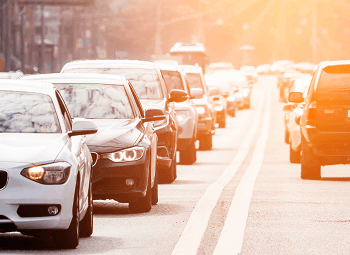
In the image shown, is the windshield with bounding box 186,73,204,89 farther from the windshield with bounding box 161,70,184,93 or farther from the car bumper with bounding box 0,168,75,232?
the car bumper with bounding box 0,168,75,232

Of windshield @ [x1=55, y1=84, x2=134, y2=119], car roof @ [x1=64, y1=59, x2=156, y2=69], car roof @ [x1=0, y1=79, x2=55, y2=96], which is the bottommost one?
windshield @ [x1=55, y1=84, x2=134, y2=119]

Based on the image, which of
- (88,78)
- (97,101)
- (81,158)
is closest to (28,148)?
(81,158)

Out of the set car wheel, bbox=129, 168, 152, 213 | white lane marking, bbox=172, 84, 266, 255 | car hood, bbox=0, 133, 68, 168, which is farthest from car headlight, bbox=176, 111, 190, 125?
→ car hood, bbox=0, 133, 68, 168

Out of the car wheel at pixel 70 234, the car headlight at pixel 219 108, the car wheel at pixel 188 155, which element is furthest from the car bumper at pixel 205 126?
the car wheel at pixel 70 234

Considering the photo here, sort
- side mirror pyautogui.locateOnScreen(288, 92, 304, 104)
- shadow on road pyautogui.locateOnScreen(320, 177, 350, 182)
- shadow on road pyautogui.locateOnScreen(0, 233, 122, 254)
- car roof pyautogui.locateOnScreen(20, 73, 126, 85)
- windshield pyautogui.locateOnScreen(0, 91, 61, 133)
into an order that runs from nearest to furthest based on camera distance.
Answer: shadow on road pyautogui.locateOnScreen(0, 233, 122, 254) < windshield pyautogui.locateOnScreen(0, 91, 61, 133) < car roof pyautogui.locateOnScreen(20, 73, 126, 85) < shadow on road pyautogui.locateOnScreen(320, 177, 350, 182) < side mirror pyautogui.locateOnScreen(288, 92, 304, 104)

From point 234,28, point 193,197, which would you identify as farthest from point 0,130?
point 234,28

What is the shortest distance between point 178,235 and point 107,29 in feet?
401

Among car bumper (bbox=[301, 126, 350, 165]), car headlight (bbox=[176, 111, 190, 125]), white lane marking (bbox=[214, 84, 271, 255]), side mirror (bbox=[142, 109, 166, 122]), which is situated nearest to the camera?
white lane marking (bbox=[214, 84, 271, 255])

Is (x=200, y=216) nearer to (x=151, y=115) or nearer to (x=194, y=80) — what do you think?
(x=151, y=115)

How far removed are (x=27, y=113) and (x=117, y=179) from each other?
2.32 m

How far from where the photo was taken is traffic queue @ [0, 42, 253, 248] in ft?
29.6

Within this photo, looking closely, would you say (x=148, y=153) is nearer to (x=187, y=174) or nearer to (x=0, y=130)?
(x=0, y=130)

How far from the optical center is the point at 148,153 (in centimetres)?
1241

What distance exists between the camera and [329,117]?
17469 mm
